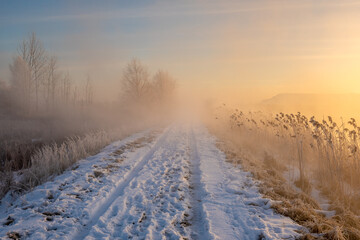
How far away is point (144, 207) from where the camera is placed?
5012mm

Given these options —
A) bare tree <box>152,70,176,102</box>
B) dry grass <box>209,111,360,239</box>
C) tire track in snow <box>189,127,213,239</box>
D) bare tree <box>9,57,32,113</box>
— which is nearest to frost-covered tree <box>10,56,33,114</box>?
bare tree <box>9,57,32,113</box>

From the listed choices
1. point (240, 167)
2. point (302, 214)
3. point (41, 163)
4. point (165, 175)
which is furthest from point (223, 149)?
point (41, 163)

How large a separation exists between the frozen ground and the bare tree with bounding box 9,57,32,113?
3746cm

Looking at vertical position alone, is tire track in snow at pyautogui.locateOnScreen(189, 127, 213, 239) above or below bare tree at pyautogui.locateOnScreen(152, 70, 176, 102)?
below

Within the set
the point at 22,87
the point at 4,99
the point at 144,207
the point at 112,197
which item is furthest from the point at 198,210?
the point at 4,99

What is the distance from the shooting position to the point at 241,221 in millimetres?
4309

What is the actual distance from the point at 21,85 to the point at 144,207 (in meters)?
44.7

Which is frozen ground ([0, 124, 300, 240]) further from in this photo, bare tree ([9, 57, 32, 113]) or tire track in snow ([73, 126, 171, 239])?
bare tree ([9, 57, 32, 113])

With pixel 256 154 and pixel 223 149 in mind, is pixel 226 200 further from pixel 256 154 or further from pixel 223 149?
pixel 256 154

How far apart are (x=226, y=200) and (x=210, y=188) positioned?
2.84 feet

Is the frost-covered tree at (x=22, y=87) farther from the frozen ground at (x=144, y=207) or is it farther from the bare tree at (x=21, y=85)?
the frozen ground at (x=144, y=207)

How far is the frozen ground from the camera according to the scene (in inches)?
154

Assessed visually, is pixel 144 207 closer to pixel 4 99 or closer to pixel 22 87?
pixel 22 87

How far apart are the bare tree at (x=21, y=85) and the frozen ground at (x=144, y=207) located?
123ft
